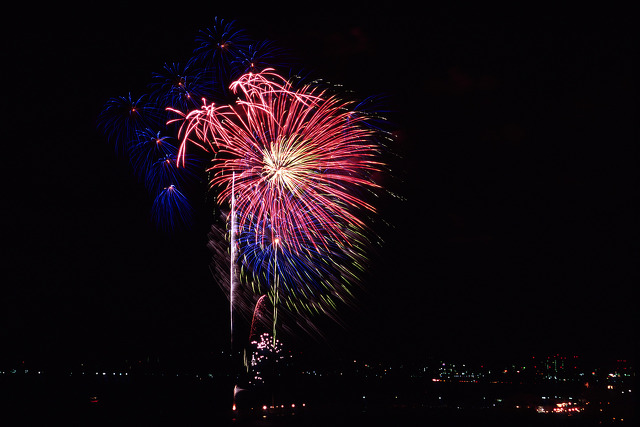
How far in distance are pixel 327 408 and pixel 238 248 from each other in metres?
6.36

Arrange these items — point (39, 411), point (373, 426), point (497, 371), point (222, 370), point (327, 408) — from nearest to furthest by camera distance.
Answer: point (373, 426)
point (39, 411)
point (327, 408)
point (222, 370)
point (497, 371)

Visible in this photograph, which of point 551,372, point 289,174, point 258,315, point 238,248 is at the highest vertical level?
point 289,174

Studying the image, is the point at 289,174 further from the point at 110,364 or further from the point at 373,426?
the point at 110,364

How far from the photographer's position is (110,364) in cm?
6369

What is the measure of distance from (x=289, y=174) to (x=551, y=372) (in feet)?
321

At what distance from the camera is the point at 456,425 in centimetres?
1473

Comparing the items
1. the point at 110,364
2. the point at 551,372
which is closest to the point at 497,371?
the point at 551,372

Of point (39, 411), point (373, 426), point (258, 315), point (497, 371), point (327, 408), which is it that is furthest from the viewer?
point (497, 371)

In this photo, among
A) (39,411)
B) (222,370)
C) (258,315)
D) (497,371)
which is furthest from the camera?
(497,371)

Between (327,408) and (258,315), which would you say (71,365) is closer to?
(258,315)

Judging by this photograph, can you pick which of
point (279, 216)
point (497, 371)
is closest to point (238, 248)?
point (279, 216)

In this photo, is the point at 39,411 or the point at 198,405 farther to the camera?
the point at 198,405

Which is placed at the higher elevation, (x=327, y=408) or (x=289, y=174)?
(x=289, y=174)

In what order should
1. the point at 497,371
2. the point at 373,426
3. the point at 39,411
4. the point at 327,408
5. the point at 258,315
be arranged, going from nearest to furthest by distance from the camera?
the point at 373,426, the point at 39,411, the point at 327,408, the point at 258,315, the point at 497,371
